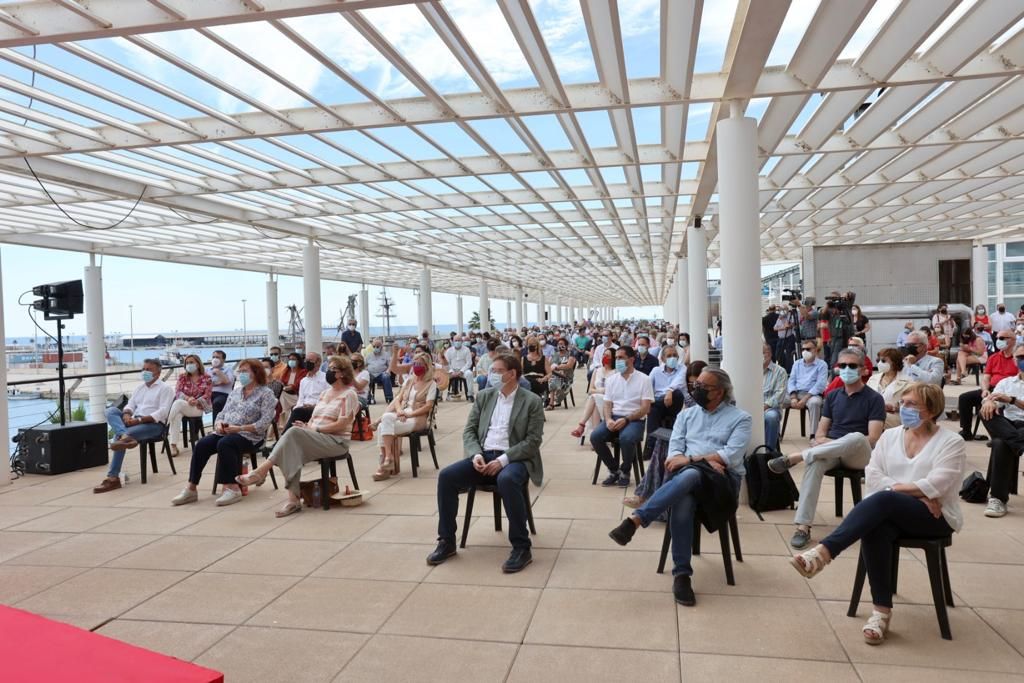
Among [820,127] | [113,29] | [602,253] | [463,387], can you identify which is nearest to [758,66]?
[820,127]

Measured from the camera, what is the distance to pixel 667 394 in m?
6.56

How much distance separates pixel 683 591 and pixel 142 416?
250 inches

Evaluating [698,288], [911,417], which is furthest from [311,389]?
[698,288]

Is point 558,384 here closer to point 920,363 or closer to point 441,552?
point 920,363

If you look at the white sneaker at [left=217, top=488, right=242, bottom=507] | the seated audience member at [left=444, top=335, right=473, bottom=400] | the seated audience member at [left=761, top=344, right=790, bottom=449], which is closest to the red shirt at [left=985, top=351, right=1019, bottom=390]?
the seated audience member at [left=761, top=344, right=790, bottom=449]

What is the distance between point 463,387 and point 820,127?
33.1ft

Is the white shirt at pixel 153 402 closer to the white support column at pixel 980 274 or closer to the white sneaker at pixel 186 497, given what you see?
the white sneaker at pixel 186 497

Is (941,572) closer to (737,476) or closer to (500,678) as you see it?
(737,476)

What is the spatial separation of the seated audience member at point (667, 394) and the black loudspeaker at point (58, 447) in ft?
22.4

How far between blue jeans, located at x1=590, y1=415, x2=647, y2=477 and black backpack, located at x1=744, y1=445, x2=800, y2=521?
45.2 inches

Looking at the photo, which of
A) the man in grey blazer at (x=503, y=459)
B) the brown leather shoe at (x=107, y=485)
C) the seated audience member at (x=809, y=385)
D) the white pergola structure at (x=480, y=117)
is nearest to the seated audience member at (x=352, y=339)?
the white pergola structure at (x=480, y=117)

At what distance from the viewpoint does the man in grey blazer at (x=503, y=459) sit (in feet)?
14.8

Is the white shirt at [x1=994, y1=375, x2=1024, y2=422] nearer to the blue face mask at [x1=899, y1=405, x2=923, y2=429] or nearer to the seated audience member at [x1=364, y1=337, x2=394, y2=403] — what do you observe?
the blue face mask at [x1=899, y1=405, x2=923, y2=429]

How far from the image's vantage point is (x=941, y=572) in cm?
353
